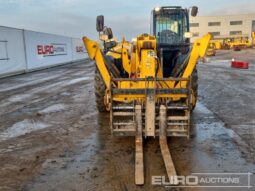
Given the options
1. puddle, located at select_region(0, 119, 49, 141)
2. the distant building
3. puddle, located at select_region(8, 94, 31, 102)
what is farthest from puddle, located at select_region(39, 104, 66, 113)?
the distant building

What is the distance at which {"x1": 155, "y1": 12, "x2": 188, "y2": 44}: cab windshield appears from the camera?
859cm

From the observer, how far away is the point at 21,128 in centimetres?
682

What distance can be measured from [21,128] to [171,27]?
5163mm

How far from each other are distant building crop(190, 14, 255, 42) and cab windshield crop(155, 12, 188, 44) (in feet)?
275

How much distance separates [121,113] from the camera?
5.25m

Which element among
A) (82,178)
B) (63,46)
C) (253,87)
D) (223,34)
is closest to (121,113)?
(82,178)

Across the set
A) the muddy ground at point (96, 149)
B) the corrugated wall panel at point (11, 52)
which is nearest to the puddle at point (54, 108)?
the muddy ground at point (96, 149)

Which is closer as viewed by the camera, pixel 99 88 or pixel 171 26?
pixel 99 88

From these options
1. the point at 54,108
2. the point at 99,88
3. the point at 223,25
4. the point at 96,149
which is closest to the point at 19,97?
the point at 54,108

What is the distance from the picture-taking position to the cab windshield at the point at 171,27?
8.59 metres

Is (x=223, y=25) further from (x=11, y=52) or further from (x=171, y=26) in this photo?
(x=171, y=26)

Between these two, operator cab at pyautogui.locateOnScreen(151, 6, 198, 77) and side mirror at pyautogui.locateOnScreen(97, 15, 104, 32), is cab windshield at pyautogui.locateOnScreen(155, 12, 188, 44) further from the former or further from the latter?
side mirror at pyautogui.locateOnScreen(97, 15, 104, 32)

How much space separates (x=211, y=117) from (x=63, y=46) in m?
26.1

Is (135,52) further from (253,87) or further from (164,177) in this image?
(253,87)
